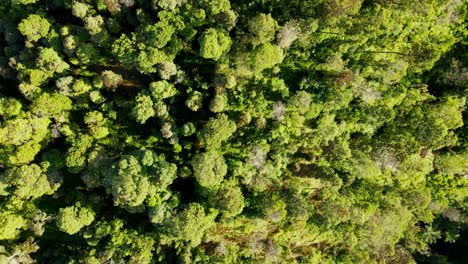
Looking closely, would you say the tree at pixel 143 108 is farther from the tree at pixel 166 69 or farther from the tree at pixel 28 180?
the tree at pixel 28 180

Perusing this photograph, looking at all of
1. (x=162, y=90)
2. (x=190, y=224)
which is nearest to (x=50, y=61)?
(x=162, y=90)

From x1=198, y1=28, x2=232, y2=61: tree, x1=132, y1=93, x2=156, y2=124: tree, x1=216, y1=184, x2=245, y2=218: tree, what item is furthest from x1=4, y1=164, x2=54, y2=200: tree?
x1=198, y1=28, x2=232, y2=61: tree

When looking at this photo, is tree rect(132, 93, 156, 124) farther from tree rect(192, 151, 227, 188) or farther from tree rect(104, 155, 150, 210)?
tree rect(192, 151, 227, 188)

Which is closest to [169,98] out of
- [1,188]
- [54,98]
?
[54,98]

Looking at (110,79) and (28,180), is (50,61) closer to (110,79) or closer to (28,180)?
(110,79)

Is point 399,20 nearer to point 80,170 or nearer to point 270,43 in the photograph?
point 270,43

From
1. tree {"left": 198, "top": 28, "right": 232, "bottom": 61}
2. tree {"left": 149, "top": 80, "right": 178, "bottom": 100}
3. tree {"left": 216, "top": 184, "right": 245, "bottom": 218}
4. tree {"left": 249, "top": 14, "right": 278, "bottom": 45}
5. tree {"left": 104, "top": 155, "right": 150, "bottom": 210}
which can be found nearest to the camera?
tree {"left": 198, "top": 28, "right": 232, "bottom": 61}

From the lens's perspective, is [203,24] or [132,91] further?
[132,91]

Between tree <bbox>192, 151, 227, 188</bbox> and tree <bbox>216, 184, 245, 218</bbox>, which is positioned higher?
tree <bbox>192, 151, 227, 188</bbox>
